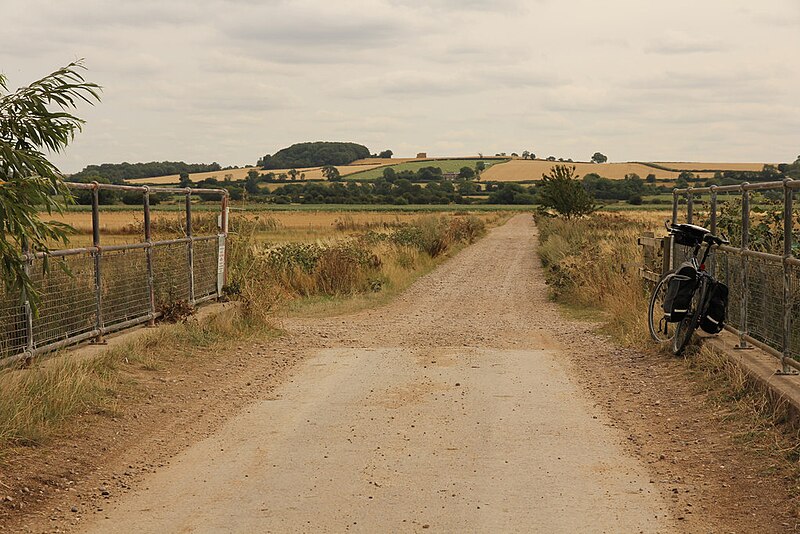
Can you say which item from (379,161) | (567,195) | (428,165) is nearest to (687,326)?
(567,195)

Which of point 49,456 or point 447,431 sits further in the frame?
point 447,431

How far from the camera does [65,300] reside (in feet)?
31.9

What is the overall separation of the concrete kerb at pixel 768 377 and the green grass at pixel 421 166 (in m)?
131

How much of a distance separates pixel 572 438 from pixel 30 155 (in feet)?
14.5

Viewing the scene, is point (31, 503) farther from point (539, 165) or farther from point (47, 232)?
point (539, 165)

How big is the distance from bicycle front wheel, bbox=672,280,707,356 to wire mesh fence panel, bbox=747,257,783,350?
2.09ft

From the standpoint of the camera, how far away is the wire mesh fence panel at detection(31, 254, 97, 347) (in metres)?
9.03

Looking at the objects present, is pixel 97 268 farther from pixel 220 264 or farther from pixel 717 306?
pixel 717 306

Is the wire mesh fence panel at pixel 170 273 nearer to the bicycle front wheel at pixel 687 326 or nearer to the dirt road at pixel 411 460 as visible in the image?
the dirt road at pixel 411 460

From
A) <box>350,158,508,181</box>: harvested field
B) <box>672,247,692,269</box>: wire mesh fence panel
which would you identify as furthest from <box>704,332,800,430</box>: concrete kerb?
<box>350,158,508,181</box>: harvested field

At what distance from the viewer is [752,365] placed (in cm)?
871

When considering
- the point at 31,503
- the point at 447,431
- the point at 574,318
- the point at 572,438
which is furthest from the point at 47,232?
the point at 574,318

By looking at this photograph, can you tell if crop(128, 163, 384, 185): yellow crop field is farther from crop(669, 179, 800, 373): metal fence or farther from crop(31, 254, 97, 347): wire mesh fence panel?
crop(669, 179, 800, 373): metal fence

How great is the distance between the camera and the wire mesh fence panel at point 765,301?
859cm
